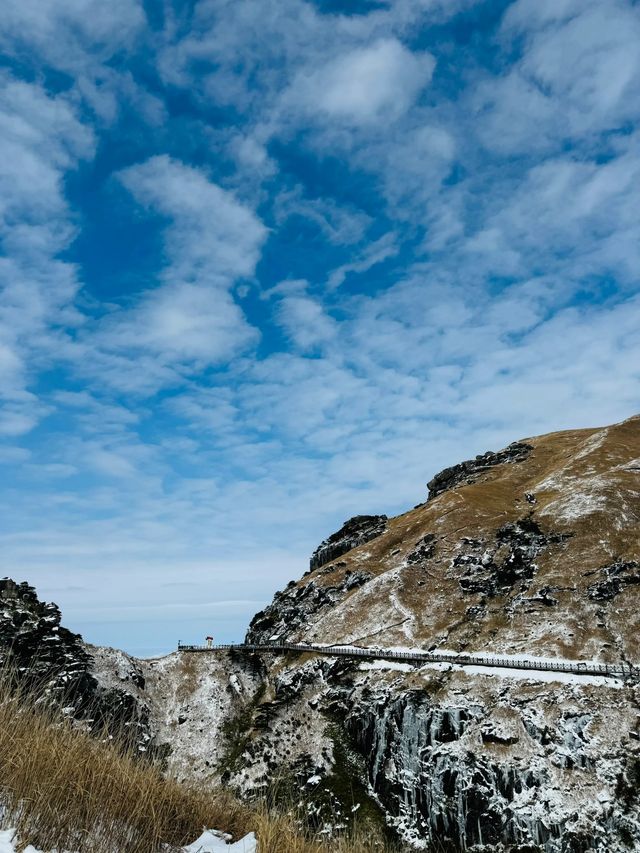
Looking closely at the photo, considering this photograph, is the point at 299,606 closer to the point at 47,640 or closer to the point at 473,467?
the point at 47,640

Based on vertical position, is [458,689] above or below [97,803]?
below

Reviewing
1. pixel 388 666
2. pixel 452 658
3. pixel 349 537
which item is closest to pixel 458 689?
pixel 452 658

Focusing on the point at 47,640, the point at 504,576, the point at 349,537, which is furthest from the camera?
the point at 349,537

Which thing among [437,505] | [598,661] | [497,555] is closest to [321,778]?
Result: [598,661]

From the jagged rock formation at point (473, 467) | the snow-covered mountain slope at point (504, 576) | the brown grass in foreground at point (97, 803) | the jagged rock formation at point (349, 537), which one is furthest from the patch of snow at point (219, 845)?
the jagged rock formation at point (473, 467)

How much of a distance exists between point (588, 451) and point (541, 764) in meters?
114

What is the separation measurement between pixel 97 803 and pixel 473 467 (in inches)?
7339

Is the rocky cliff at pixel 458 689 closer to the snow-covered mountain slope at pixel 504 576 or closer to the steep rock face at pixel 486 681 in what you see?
the steep rock face at pixel 486 681

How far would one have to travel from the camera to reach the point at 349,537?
164875mm

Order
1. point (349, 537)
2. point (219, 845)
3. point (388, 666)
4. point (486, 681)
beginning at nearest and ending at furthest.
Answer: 1. point (219, 845)
2. point (486, 681)
3. point (388, 666)
4. point (349, 537)

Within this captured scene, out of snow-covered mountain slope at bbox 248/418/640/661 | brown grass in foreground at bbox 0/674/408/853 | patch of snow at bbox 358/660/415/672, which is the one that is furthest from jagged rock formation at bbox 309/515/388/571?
brown grass in foreground at bbox 0/674/408/853

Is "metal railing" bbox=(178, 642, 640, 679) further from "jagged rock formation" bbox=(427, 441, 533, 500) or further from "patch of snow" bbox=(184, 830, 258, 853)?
"jagged rock formation" bbox=(427, 441, 533, 500)

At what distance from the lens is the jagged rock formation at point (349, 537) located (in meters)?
160

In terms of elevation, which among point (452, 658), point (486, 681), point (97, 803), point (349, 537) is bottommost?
point (486, 681)
